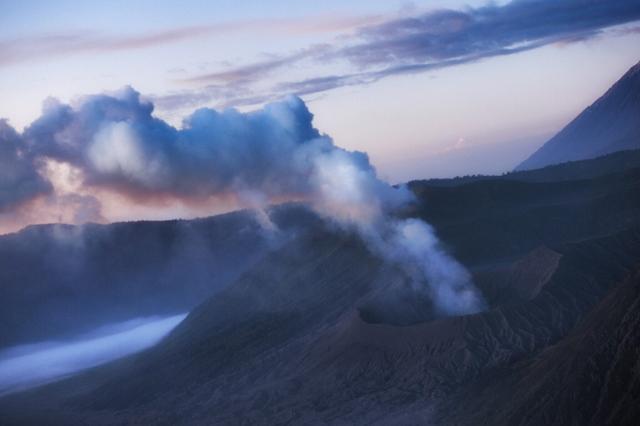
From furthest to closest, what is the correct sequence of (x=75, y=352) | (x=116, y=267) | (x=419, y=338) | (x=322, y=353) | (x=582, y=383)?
(x=116, y=267) < (x=75, y=352) < (x=322, y=353) < (x=419, y=338) < (x=582, y=383)

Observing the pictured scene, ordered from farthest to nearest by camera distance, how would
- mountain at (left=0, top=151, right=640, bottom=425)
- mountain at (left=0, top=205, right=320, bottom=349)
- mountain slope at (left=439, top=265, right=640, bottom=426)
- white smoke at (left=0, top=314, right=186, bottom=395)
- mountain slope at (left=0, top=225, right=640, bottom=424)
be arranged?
1. mountain at (left=0, top=205, right=320, bottom=349)
2. white smoke at (left=0, top=314, right=186, bottom=395)
3. mountain slope at (left=0, top=225, right=640, bottom=424)
4. mountain at (left=0, top=151, right=640, bottom=425)
5. mountain slope at (left=439, top=265, right=640, bottom=426)

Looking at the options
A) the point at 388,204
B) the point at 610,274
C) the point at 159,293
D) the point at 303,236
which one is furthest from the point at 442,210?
the point at 159,293

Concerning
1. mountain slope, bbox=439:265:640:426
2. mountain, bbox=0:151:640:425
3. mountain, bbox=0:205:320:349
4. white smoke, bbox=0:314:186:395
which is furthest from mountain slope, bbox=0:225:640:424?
mountain, bbox=0:205:320:349

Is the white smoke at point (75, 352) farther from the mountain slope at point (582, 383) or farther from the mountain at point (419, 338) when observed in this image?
the mountain slope at point (582, 383)

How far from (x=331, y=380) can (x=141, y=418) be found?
14.5 meters

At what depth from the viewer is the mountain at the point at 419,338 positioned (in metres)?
30.8

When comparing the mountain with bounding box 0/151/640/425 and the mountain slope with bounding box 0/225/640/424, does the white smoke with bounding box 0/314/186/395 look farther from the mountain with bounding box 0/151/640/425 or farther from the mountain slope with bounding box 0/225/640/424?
the mountain slope with bounding box 0/225/640/424

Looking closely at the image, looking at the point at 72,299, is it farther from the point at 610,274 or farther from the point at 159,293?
the point at 610,274

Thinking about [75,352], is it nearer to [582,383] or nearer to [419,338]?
[419,338]

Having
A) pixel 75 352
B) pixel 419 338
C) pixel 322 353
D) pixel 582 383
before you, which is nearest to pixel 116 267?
pixel 75 352

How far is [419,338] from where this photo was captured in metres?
43.3

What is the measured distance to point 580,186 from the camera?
250ft

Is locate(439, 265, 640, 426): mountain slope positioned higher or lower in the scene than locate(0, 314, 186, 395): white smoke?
lower

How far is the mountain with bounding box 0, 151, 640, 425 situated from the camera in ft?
101
